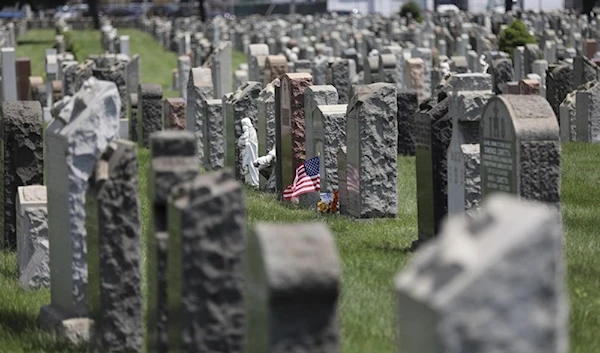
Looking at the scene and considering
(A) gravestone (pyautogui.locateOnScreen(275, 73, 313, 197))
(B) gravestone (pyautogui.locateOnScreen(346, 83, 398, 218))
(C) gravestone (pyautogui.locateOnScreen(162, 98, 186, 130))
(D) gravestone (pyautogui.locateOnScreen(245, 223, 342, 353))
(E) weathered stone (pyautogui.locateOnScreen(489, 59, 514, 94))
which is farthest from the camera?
(E) weathered stone (pyautogui.locateOnScreen(489, 59, 514, 94))

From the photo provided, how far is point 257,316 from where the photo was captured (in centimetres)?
564

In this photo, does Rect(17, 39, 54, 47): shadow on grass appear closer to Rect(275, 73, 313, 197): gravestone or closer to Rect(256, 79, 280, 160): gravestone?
Rect(256, 79, 280, 160): gravestone

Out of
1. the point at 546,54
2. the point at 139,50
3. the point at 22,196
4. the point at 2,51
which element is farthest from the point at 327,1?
the point at 22,196

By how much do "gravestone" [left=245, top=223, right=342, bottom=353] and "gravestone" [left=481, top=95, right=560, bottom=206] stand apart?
5139mm

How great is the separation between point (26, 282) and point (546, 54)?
28142mm

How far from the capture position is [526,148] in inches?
410

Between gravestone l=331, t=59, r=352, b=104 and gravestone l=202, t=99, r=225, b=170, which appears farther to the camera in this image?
gravestone l=331, t=59, r=352, b=104

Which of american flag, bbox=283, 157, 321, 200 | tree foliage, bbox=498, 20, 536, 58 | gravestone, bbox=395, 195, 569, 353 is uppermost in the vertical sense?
gravestone, bbox=395, 195, 569, 353

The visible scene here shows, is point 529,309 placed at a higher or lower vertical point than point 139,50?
higher

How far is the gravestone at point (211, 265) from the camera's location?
6.44 metres

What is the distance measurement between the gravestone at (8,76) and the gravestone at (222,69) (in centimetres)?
393

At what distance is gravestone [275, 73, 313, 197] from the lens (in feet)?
54.9

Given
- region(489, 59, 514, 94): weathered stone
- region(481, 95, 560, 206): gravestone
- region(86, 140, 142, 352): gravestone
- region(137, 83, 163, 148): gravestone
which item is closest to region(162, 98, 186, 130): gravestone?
region(137, 83, 163, 148): gravestone

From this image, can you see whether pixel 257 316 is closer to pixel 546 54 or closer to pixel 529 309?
pixel 529 309
